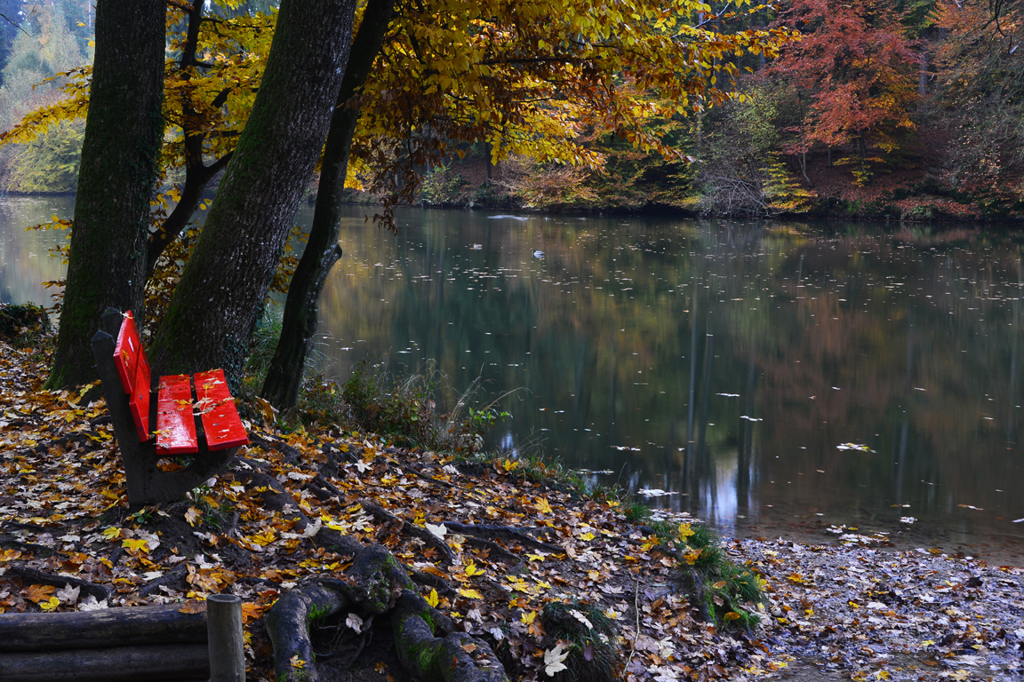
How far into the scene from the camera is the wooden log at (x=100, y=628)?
8.51ft

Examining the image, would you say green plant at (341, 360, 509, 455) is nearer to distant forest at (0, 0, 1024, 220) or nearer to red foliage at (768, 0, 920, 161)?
distant forest at (0, 0, 1024, 220)

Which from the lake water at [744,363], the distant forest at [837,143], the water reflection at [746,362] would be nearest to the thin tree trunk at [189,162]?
the lake water at [744,363]

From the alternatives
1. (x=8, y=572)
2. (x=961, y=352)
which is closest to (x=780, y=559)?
(x=8, y=572)

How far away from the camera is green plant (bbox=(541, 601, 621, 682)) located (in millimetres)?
3748

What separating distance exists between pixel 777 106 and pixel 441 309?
106ft

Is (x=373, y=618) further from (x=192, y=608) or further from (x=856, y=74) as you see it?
(x=856, y=74)

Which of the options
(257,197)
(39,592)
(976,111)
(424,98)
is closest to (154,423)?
(39,592)

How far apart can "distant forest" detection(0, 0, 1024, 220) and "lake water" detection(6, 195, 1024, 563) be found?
35.8 ft

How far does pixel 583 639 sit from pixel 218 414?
6.67 feet

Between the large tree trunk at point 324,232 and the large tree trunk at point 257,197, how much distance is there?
3.93ft

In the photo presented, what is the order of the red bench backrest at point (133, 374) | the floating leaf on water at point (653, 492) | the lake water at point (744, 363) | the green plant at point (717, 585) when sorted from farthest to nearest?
1. the lake water at point (744, 363)
2. the floating leaf on water at point (653, 492)
3. the green plant at point (717, 585)
4. the red bench backrest at point (133, 374)

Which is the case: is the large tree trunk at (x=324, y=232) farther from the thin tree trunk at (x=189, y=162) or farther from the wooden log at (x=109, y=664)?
the wooden log at (x=109, y=664)

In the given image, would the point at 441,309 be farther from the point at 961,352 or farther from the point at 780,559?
the point at 780,559

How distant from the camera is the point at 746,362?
44.5 ft
